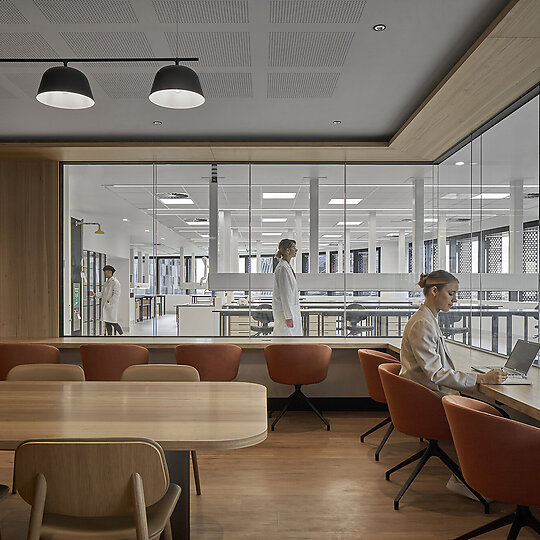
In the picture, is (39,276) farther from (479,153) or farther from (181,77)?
(479,153)

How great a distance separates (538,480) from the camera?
2098 millimetres

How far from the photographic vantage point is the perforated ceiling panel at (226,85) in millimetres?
3609

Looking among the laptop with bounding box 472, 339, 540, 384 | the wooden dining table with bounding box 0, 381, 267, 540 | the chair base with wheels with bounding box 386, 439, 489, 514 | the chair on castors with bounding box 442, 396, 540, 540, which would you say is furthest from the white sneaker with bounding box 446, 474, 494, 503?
the wooden dining table with bounding box 0, 381, 267, 540

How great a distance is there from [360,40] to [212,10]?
0.90 m

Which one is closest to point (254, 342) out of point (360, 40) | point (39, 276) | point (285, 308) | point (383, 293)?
point (285, 308)

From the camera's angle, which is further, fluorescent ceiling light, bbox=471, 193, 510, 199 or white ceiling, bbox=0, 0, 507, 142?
fluorescent ceiling light, bbox=471, 193, 510, 199

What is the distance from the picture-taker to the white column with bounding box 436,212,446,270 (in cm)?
521

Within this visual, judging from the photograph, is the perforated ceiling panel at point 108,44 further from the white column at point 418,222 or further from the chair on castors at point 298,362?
the white column at point 418,222

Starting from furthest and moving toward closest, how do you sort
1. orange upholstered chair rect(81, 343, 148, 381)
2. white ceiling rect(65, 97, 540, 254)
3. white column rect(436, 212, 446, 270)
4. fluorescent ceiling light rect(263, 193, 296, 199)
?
fluorescent ceiling light rect(263, 193, 296, 199)
white ceiling rect(65, 97, 540, 254)
white column rect(436, 212, 446, 270)
orange upholstered chair rect(81, 343, 148, 381)

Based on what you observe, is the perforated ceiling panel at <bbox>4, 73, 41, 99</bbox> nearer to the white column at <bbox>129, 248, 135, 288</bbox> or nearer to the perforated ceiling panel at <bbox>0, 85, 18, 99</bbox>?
the perforated ceiling panel at <bbox>0, 85, 18, 99</bbox>

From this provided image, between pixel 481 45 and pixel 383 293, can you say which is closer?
pixel 481 45

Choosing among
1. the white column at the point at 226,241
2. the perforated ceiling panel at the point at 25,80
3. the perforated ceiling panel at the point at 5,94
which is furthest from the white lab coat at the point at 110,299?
the perforated ceiling panel at the point at 25,80

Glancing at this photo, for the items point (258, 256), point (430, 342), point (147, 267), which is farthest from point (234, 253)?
point (430, 342)

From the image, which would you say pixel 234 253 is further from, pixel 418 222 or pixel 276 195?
pixel 418 222
